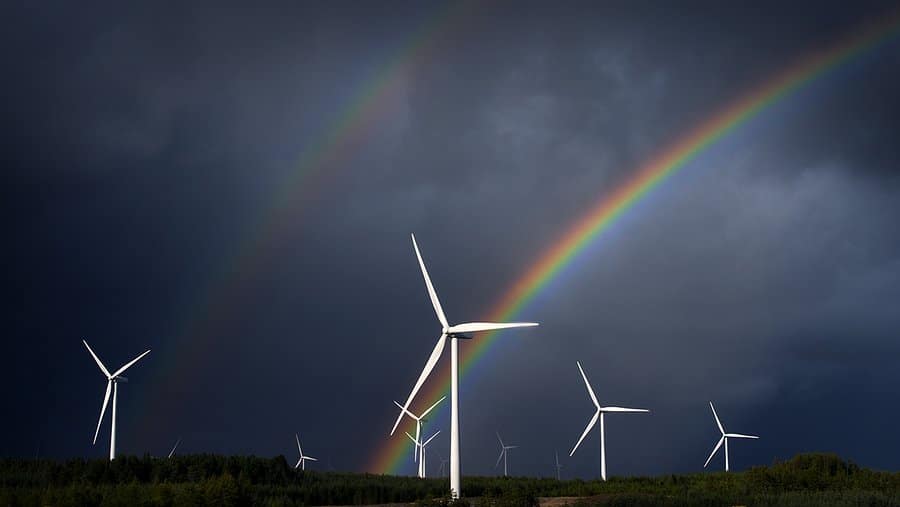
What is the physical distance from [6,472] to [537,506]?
6624 cm

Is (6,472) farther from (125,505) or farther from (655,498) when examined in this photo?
(655,498)

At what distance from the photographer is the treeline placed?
59750 mm

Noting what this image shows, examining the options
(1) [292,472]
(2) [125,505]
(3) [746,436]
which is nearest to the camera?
(2) [125,505]

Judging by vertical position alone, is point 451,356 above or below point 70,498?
above

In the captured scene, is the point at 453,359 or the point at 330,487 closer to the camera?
the point at 453,359

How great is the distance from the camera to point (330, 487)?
293 ft

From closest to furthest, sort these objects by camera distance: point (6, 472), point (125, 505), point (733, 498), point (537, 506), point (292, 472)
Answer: point (125, 505), point (537, 506), point (733, 498), point (6, 472), point (292, 472)

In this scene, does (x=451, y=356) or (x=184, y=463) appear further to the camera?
(x=184, y=463)

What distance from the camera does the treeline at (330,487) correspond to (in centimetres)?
5975

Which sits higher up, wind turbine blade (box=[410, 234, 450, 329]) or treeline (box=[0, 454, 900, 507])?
wind turbine blade (box=[410, 234, 450, 329])

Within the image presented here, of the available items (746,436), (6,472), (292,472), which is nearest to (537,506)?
(292,472)

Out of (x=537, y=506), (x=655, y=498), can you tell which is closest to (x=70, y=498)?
(x=537, y=506)

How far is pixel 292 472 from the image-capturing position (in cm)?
10919

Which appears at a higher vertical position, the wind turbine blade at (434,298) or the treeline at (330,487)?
the wind turbine blade at (434,298)
